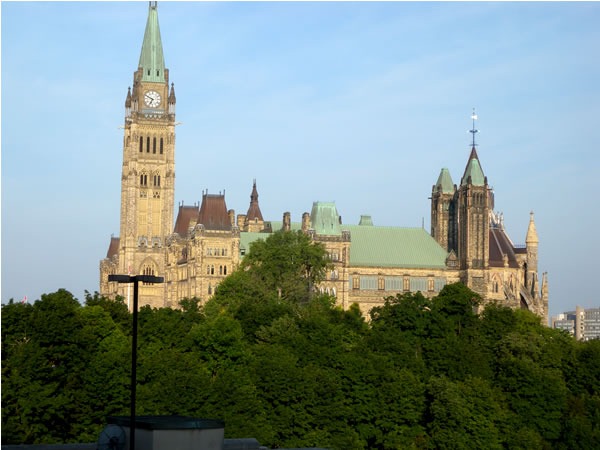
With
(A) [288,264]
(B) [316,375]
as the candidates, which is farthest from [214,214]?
(B) [316,375]

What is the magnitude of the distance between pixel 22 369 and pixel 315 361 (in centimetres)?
2988

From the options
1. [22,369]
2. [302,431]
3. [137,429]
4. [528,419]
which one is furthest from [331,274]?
[137,429]

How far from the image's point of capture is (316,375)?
98750 mm

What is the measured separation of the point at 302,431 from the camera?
93.7 meters

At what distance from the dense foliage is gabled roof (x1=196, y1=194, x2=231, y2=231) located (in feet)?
174

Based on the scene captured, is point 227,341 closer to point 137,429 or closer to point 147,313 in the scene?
point 147,313

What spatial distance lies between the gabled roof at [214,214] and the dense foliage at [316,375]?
53.0 meters

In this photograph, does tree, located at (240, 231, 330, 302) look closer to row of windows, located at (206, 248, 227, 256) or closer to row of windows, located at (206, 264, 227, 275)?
row of windows, located at (206, 264, 227, 275)

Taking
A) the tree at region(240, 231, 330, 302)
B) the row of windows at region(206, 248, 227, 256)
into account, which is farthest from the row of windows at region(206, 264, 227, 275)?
the tree at region(240, 231, 330, 302)

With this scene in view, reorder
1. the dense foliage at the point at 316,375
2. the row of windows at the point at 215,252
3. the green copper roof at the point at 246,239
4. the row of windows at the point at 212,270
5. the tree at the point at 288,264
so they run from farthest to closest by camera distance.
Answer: the green copper roof at the point at 246,239 < the row of windows at the point at 215,252 < the row of windows at the point at 212,270 < the tree at the point at 288,264 < the dense foliage at the point at 316,375

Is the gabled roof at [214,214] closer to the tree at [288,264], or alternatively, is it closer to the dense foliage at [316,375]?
the tree at [288,264]

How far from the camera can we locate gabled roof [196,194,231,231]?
192000 millimetres

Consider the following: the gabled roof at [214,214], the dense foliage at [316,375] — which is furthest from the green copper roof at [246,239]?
the dense foliage at [316,375]

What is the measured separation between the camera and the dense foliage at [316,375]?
A: 8481 centimetres
